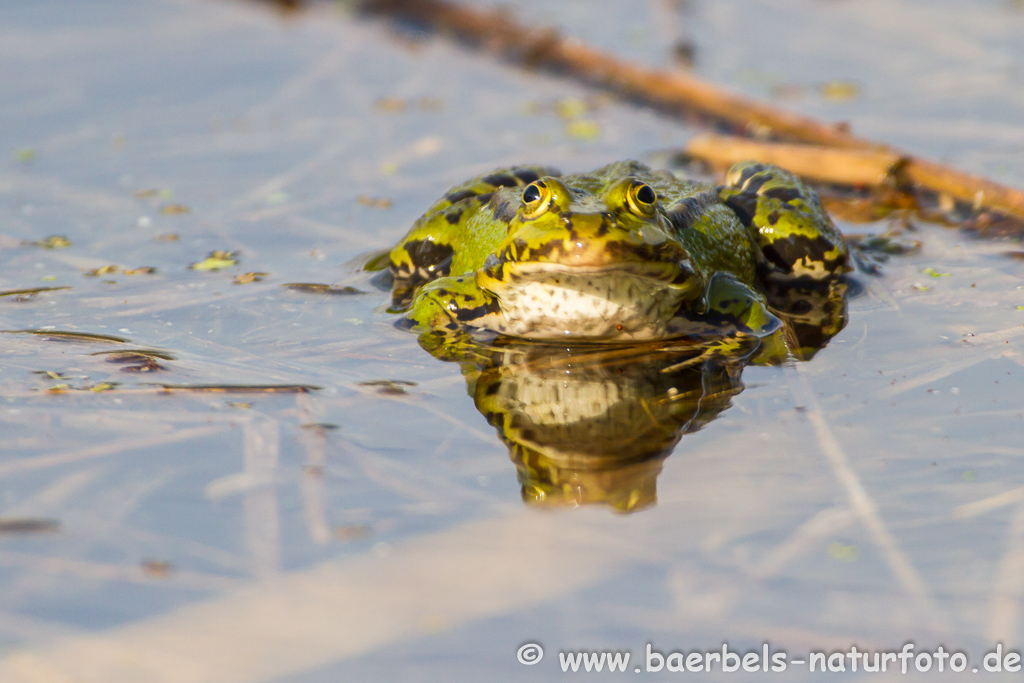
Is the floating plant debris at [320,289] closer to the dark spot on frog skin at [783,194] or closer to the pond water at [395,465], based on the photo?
the pond water at [395,465]

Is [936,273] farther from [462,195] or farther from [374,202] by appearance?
[374,202]

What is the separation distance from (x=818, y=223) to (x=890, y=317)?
0.73 metres

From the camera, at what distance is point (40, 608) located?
9.99 feet

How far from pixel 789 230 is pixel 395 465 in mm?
2970

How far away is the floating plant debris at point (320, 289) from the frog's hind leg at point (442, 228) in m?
0.28

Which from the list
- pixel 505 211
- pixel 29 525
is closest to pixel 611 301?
pixel 505 211

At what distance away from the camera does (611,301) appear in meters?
4.76

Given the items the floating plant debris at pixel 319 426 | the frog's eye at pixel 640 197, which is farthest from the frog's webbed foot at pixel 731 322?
the floating plant debris at pixel 319 426

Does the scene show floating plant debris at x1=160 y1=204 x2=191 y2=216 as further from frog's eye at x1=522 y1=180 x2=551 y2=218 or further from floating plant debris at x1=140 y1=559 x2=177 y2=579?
floating plant debris at x1=140 y1=559 x2=177 y2=579

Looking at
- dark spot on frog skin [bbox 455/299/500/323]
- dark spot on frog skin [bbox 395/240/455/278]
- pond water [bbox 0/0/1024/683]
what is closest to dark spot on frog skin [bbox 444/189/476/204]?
dark spot on frog skin [bbox 395/240/455/278]

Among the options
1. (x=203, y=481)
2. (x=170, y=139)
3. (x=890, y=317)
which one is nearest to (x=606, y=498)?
(x=203, y=481)

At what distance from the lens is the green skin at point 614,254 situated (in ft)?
14.6

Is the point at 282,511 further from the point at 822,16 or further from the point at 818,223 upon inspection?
the point at 822,16

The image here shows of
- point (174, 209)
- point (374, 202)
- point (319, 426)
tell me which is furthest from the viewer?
point (374, 202)
